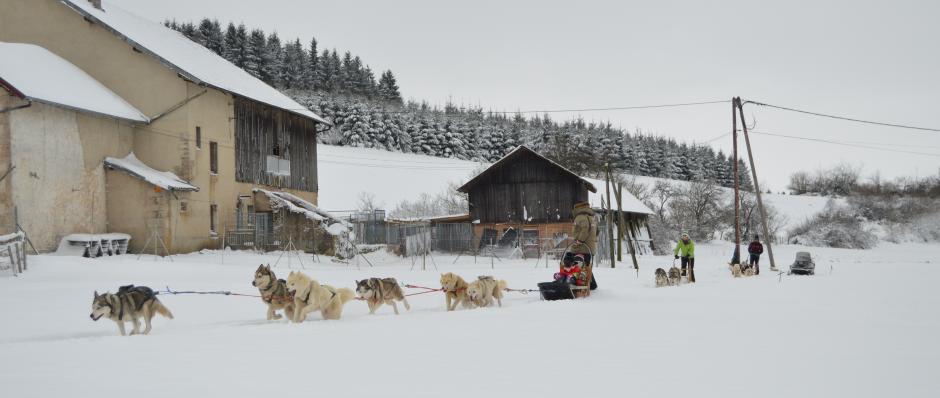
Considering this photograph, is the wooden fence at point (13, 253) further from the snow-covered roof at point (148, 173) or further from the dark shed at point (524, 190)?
the dark shed at point (524, 190)

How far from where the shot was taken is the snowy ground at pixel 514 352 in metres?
5.46

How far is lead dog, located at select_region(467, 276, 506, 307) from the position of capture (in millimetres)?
12188

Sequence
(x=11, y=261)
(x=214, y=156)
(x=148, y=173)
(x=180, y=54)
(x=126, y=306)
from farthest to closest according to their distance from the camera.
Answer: (x=180, y=54)
(x=214, y=156)
(x=148, y=173)
(x=11, y=261)
(x=126, y=306)

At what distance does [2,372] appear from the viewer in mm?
5914

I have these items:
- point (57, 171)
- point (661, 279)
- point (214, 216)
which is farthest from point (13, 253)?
point (661, 279)

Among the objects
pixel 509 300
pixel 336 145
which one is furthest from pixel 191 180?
pixel 336 145

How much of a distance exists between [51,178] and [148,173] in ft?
12.4

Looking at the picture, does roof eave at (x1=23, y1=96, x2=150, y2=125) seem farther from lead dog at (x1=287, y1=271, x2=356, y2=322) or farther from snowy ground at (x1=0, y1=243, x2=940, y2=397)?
lead dog at (x1=287, y1=271, x2=356, y2=322)

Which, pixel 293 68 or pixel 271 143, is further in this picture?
pixel 293 68

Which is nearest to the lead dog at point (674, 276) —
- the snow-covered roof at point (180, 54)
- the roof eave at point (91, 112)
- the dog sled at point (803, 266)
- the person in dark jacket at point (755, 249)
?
the person in dark jacket at point (755, 249)

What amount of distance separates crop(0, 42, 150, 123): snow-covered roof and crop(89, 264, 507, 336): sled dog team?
16708 millimetres

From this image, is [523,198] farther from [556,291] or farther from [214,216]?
[556,291]

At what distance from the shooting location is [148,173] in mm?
26953

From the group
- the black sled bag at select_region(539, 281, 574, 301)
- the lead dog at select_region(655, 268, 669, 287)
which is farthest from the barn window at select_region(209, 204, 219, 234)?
the black sled bag at select_region(539, 281, 574, 301)
